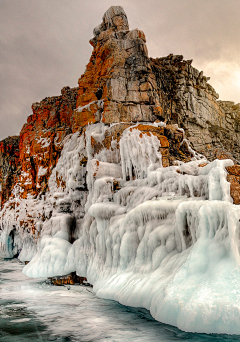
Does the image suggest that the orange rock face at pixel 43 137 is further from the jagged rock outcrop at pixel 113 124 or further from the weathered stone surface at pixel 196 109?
the weathered stone surface at pixel 196 109

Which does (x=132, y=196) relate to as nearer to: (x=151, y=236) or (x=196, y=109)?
(x=151, y=236)

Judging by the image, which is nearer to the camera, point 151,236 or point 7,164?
point 151,236

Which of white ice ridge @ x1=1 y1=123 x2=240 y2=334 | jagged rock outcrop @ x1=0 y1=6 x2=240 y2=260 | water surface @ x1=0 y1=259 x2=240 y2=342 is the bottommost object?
water surface @ x1=0 y1=259 x2=240 y2=342

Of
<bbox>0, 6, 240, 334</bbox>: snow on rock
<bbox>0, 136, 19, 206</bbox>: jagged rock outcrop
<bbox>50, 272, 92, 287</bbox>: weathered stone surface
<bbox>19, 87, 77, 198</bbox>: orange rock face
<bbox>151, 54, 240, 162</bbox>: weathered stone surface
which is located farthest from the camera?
<bbox>0, 136, 19, 206</bbox>: jagged rock outcrop

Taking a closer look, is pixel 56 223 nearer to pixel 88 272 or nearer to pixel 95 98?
pixel 88 272

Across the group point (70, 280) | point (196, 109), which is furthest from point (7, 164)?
point (70, 280)

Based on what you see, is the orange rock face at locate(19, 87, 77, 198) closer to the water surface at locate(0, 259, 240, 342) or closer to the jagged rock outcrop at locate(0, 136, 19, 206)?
A: the jagged rock outcrop at locate(0, 136, 19, 206)

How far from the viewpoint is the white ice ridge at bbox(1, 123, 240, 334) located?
4.29 m

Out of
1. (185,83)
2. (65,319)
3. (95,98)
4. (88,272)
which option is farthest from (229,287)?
(185,83)

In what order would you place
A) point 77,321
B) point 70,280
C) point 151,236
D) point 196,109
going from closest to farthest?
point 77,321
point 151,236
point 70,280
point 196,109

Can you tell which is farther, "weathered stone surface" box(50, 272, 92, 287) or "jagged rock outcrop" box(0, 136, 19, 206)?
"jagged rock outcrop" box(0, 136, 19, 206)

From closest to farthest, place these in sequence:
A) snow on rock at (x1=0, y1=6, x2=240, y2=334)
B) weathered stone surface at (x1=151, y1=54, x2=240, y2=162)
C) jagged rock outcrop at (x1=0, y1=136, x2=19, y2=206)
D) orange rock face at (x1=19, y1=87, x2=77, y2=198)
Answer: snow on rock at (x1=0, y1=6, x2=240, y2=334) < weathered stone surface at (x1=151, y1=54, x2=240, y2=162) < orange rock face at (x1=19, y1=87, x2=77, y2=198) < jagged rock outcrop at (x1=0, y1=136, x2=19, y2=206)

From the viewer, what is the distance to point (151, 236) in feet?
21.3

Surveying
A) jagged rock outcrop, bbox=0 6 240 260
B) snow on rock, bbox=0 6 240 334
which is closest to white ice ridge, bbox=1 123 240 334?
snow on rock, bbox=0 6 240 334
